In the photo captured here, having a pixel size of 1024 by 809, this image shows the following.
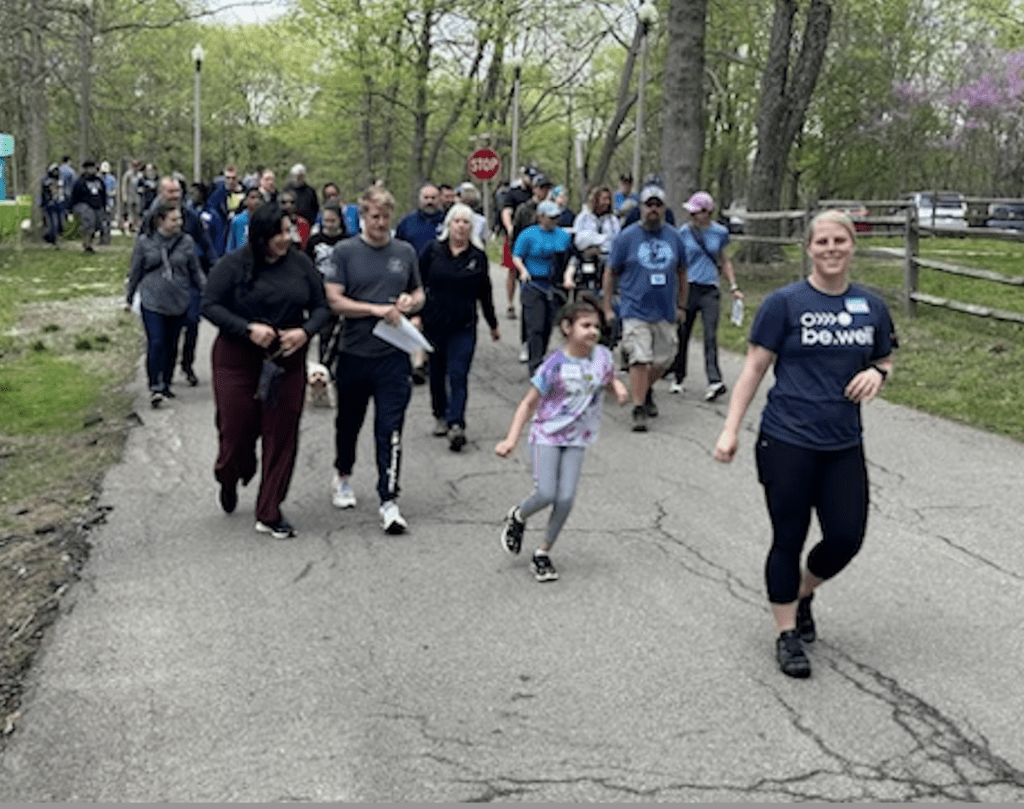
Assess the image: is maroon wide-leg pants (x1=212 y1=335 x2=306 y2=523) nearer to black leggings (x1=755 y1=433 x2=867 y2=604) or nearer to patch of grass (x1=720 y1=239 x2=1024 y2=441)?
black leggings (x1=755 y1=433 x2=867 y2=604)

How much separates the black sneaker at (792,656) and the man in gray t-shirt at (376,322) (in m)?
2.72

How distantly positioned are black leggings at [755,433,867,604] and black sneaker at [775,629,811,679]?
0.14 m

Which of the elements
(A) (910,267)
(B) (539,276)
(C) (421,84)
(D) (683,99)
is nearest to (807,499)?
(B) (539,276)

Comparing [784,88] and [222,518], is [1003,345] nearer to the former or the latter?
[222,518]

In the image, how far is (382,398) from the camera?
24.5ft

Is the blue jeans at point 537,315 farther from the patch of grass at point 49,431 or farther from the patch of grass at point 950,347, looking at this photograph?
the patch of grass at point 49,431

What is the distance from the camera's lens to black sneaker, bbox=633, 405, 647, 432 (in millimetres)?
10273

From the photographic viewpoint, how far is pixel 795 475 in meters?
4.99

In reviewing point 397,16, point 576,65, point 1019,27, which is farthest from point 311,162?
point 1019,27

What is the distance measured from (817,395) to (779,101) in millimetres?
18953

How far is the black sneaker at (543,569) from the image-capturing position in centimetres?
630

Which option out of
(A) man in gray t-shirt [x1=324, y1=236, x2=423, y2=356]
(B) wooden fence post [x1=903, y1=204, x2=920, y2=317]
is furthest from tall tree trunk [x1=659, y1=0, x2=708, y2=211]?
(A) man in gray t-shirt [x1=324, y1=236, x2=423, y2=356]

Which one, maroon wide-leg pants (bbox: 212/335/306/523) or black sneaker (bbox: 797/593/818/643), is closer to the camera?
black sneaker (bbox: 797/593/818/643)

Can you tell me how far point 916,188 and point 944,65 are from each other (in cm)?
830
